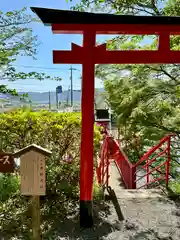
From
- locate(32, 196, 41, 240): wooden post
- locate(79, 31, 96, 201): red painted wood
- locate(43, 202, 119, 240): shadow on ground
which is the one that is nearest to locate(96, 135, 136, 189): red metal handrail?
locate(43, 202, 119, 240): shadow on ground

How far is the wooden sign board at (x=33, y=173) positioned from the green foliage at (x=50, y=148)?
1363 mm

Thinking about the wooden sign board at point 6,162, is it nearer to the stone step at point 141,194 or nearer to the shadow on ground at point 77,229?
the shadow on ground at point 77,229

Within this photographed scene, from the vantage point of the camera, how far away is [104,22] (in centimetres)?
289

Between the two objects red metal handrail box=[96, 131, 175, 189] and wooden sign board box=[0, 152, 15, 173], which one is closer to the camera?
wooden sign board box=[0, 152, 15, 173]

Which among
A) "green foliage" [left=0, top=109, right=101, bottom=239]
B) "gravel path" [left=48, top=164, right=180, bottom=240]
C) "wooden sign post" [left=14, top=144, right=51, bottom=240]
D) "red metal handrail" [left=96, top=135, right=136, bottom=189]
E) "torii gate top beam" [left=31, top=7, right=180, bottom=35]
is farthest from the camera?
"red metal handrail" [left=96, top=135, right=136, bottom=189]

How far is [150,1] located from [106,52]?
2458mm

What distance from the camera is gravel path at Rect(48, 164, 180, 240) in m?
3.03

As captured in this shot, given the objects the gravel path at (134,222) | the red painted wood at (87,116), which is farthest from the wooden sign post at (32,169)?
the gravel path at (134,222)

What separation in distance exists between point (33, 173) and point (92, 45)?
5.52ft

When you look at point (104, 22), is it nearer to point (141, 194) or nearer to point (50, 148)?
point (50, 148)

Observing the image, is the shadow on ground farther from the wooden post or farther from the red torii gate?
the red torii gate

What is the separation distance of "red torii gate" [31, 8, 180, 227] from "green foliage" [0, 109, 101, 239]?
75 centimetres

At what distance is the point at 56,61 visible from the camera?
294 cm

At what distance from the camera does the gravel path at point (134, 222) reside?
303cm
